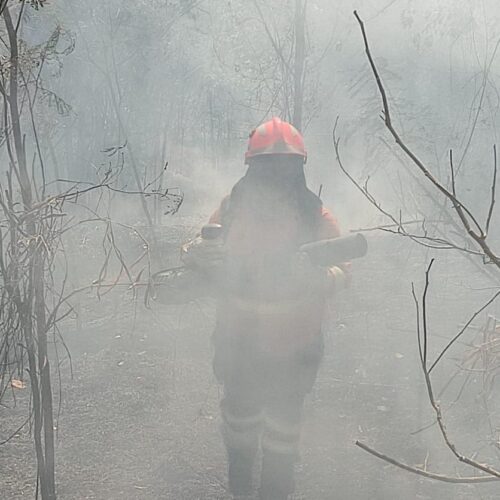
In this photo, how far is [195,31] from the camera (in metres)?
9.38

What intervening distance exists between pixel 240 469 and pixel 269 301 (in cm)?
83

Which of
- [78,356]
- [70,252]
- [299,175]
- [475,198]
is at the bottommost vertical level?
[78,356]

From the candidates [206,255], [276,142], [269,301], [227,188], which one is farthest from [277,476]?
[227,188]

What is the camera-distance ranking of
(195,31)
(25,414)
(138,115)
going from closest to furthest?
1. (25,414)
2. (195,31)
3. (138,115)

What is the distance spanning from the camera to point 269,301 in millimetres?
3010

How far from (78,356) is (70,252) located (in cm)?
178

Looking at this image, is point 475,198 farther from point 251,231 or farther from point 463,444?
point 251,231

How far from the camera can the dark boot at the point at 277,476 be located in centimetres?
295

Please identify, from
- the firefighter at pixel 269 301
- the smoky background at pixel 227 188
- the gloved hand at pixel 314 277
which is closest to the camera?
the gloved hand at pixel 314 277

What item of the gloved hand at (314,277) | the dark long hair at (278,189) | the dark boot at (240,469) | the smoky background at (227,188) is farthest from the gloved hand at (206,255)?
the dark boot at (240,469)

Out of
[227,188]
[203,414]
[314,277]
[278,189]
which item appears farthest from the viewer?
[227,188]

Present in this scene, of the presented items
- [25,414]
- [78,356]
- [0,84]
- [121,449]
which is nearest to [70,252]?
[78,356]

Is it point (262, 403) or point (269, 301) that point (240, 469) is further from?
point (269, 301)

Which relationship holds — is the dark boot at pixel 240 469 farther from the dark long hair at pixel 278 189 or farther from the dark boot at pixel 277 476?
A: the dark long hair at pixel 278 189
